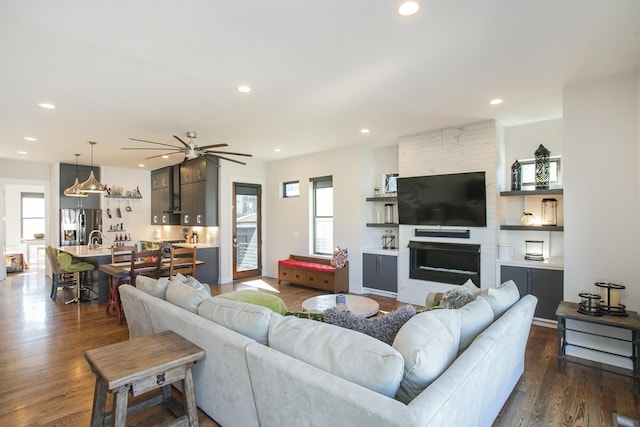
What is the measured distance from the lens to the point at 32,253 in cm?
934

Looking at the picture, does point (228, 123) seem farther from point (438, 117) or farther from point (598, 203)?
point (598, 203)

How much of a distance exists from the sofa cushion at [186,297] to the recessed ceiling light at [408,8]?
2.41 meters

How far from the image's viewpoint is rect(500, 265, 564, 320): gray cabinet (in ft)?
13.2

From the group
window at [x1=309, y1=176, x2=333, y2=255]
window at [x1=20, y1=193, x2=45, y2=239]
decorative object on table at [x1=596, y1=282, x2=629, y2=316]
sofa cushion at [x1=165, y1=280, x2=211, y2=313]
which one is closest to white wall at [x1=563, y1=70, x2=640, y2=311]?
decorative object on table at [x1=596, y1=282, x2=629, y2=316]

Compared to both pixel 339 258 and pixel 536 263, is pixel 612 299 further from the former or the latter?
pixel 339 258

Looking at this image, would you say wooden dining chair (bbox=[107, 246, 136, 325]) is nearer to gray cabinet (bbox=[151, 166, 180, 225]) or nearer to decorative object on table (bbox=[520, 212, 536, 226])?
gray cabinet (bbox=[151, 166, 180, 225])

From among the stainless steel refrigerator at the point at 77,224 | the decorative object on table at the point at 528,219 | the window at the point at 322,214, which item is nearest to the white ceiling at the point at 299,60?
the decorative object on table at the point at 528,219

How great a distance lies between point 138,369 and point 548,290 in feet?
14.8

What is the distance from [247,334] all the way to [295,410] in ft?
1.81

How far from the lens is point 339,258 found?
6008mm

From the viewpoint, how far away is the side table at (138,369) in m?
1.70

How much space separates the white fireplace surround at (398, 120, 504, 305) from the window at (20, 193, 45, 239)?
1059 centimetres

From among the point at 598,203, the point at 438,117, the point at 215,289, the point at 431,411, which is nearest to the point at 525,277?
the point at 598,203

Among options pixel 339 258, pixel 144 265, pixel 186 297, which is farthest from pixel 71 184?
pixel 186 297
